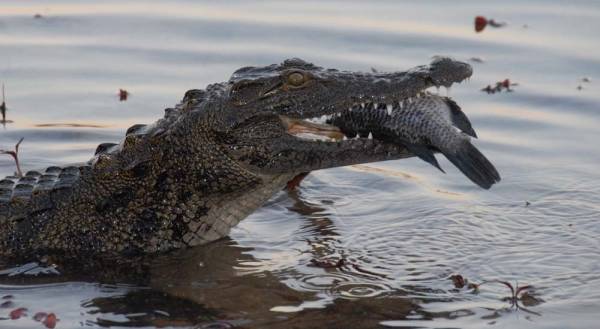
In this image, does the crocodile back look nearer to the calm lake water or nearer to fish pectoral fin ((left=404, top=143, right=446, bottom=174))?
the calm lake water

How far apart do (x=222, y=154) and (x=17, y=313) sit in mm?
1371

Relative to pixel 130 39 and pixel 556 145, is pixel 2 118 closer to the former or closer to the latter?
pixel 130 39

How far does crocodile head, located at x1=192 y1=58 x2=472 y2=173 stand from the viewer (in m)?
6.15

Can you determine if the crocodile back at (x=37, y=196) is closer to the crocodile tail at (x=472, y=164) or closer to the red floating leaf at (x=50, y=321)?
the red floating leaf at (x=50, y=321)

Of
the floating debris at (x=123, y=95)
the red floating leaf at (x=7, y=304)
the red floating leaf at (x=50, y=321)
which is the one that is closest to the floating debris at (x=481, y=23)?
the floating debris at (x=123, y=95)

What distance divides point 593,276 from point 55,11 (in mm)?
7012

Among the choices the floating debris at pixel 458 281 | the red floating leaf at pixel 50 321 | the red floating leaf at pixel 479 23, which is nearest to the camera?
the red floating leaf at pixel 50 321

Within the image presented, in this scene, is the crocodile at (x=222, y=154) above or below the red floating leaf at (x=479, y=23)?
below

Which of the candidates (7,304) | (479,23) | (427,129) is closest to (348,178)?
(427,129)

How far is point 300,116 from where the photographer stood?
634cm

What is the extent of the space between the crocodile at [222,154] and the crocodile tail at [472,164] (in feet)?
0.36

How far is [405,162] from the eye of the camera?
8266 millimetres

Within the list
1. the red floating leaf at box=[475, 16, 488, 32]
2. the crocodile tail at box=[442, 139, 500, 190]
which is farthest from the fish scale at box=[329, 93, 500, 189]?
the red floating leaf at box=[475, 16, 488, 32]

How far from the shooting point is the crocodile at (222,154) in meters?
6.10
